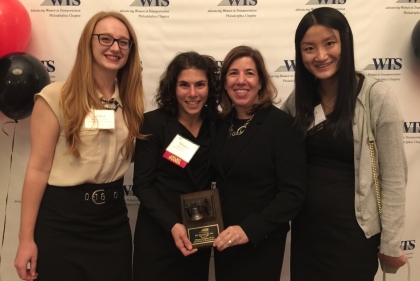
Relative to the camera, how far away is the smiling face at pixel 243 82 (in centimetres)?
144

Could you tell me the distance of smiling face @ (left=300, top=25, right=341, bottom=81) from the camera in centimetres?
130

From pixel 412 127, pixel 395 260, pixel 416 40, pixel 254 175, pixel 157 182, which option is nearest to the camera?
pixel 395 260

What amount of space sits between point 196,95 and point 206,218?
0.55 meters

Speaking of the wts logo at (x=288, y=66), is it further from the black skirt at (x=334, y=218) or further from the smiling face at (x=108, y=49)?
the smiling face at (x=108, y=49)

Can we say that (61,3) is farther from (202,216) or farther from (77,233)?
(202,216)

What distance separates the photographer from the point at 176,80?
1.55 m

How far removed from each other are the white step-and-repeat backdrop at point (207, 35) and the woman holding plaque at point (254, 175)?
0.74 metres

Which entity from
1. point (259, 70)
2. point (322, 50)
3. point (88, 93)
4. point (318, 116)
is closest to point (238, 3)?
point (259, 70)

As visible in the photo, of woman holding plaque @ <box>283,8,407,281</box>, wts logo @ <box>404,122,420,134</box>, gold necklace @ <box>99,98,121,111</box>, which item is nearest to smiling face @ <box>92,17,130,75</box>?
gold necklace @ <box>99,98,121,111</box>

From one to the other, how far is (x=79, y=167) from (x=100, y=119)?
22cm

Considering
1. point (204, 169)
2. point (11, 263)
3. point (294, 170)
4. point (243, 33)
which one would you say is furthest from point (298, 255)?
point (11, 263)

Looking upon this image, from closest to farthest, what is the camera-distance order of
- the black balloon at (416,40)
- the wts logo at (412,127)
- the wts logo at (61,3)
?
the black balloon at (416,40)
the wts logo at (61,3)
the wts logo at (412,127)

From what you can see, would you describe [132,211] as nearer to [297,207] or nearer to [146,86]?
[146,86]

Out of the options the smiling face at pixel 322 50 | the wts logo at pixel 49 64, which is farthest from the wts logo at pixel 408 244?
the wts logo at pixel 49 64
